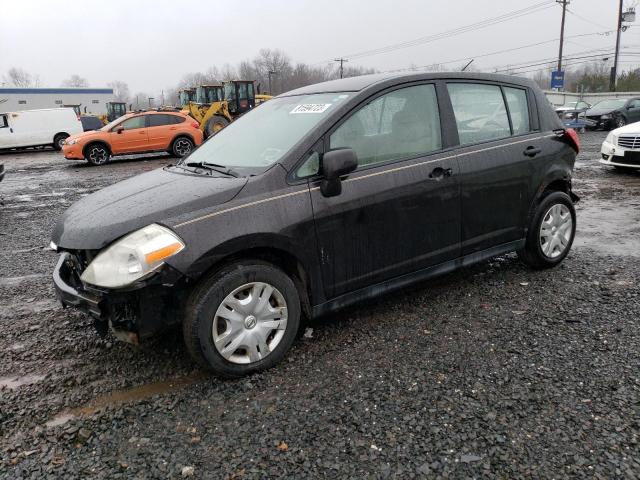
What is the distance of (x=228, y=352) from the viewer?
286 centimetres

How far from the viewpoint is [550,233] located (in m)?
4.44

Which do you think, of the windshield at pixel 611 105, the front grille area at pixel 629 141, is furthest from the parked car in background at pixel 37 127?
the windshield at pixel 611 105

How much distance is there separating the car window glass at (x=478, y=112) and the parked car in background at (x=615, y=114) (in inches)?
834

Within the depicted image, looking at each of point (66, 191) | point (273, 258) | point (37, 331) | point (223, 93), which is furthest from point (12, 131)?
point (273, 258)

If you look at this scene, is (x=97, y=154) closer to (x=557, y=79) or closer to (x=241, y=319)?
(x=241, y=319)

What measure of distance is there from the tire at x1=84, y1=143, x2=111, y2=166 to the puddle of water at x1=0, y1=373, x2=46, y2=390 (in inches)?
557

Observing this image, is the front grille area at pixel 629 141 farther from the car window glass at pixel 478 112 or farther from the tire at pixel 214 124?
the tire at pixel 214 124

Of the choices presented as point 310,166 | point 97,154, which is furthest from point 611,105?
point 310,166

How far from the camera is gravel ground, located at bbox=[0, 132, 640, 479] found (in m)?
2.25

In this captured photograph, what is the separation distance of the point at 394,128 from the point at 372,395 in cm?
184

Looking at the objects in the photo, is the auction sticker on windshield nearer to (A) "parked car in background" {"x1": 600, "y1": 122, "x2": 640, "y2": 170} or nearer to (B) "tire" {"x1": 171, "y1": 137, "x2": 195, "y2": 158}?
(A) "parked car in background" {"x1": 600, "y1": 122, "x2": 640, "y2": 170}

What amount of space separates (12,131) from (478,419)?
80.1ft

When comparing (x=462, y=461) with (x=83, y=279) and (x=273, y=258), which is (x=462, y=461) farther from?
(x=83, y=279)

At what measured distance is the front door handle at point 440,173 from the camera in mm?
3523
